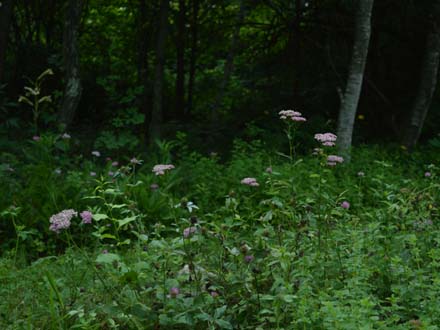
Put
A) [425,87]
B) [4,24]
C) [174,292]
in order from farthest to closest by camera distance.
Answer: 1. [4,24]
2. [425,87]
3. [174,292]

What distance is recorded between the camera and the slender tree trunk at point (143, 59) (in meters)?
9.82

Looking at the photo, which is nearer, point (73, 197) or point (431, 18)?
point (73, 197)

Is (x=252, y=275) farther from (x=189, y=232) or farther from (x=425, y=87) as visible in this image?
(x=425, y=87)

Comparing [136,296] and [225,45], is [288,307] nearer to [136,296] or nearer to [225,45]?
[136,296]

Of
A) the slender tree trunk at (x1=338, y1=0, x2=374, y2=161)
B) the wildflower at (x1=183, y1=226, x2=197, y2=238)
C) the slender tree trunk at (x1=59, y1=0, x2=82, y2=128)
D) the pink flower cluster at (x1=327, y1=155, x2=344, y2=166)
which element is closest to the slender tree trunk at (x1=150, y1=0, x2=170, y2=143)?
the slender tree trunk at (x1=59, y1=0, x2=82, y2=128)

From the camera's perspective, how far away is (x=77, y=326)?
2.78 m

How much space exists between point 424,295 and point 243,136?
19.1 feet

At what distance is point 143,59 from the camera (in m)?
10.5

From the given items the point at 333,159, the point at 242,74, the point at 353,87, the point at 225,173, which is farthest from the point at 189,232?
the point at 242,74

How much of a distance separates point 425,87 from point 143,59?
495 cm

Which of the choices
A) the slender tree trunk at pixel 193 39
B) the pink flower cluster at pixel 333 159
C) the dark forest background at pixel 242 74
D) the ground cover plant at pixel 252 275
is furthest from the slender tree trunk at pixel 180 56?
the pink flower cluster at pixel 333 159

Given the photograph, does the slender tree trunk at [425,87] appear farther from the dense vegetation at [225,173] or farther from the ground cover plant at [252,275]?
the ground cover plant at [252,275]

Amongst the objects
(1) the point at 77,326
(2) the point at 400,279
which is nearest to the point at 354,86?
(2) the point at 400,279

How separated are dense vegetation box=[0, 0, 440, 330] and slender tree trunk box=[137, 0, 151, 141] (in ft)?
0.25
